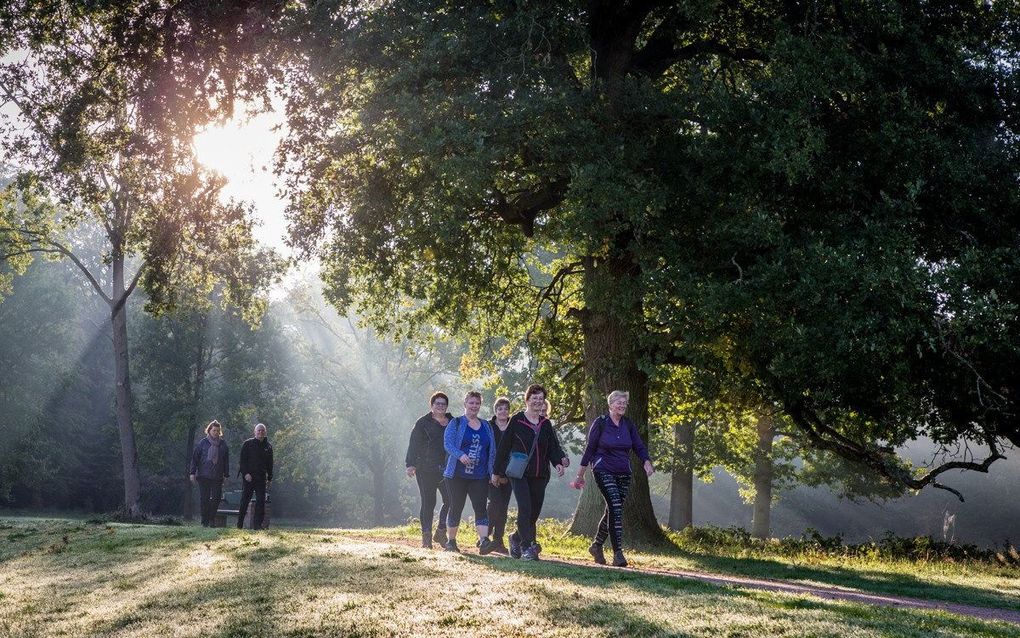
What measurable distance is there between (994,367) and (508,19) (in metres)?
9.33

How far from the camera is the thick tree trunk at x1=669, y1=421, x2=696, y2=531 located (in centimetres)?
2853

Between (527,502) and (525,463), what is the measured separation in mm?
543

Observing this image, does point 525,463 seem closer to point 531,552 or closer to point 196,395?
point 531,552

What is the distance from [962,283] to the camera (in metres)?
13.3

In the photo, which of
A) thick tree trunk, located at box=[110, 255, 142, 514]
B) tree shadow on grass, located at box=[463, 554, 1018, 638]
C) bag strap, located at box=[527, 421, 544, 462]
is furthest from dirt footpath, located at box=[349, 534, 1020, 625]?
thick tree trunk, located at box=[110, 255, 142, 514]

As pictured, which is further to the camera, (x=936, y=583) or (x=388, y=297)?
(x=388, y=297)

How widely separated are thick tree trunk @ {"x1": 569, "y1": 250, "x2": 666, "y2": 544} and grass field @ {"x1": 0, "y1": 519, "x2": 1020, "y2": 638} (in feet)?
13.5

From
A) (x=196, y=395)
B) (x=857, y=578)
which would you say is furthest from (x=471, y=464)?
(x=196, y=395)

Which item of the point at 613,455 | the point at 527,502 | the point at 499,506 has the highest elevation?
the point at 613,455

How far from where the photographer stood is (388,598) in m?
9.02

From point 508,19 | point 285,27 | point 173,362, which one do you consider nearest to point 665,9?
point 508,19

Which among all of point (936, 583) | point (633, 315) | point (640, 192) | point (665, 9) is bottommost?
point (936, 583)

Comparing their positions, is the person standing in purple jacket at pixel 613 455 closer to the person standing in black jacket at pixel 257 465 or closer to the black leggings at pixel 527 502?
the black leggings at pixel 527 502

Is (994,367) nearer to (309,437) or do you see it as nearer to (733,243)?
(733,243)
